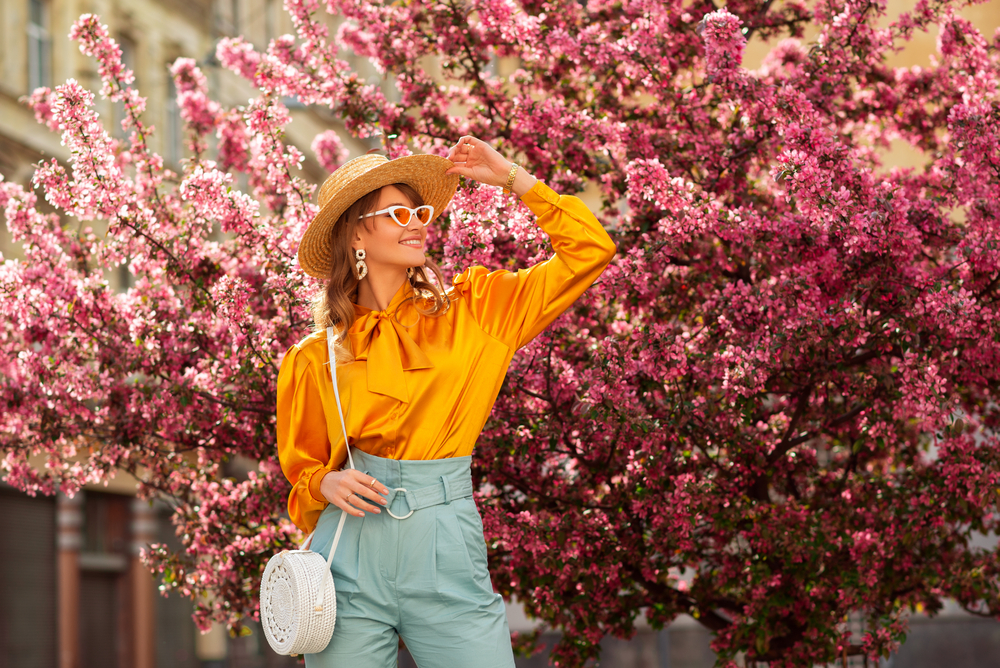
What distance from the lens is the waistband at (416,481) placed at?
8.98 feet

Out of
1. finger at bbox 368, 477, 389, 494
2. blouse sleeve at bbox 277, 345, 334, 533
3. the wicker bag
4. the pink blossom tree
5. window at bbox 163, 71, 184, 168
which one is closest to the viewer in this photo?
the wicker bag

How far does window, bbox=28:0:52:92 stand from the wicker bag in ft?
47.1

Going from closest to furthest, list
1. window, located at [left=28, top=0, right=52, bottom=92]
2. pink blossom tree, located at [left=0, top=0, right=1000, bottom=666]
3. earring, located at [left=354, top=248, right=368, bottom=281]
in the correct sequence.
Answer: earring, located at [left=354, top=248, right=368, bottom=281]
pink blossom tree, located at [left=0, top=0, right=1000, bottom=666]
window, located at [left=28, top=0, right=52, bottom=92]

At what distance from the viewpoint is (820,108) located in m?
5.05

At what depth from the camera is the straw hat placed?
3018 millimetres

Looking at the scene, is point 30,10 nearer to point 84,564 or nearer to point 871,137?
point 84,564

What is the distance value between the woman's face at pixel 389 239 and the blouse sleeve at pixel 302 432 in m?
0.33

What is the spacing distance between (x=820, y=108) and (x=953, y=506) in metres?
1.82

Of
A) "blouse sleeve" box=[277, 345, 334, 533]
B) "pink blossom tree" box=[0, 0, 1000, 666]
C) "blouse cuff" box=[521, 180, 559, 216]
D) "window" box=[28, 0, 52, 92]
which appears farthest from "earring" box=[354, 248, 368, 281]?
"window" box=[28, 0, 52, 92]

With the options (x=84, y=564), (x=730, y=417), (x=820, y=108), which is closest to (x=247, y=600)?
(x=730, y=417)

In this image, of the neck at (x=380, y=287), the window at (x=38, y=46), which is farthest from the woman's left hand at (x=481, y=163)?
the window at (x=38, y=46)

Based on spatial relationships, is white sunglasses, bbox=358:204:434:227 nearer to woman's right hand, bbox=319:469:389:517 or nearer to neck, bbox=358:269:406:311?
neck, bbox=358:269:406:311

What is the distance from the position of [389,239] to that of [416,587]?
0.92 meters

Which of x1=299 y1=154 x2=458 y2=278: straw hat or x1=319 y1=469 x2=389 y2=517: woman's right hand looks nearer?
x1=319 y1=469 x2=389 y2=517: woman's right hand
